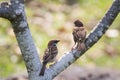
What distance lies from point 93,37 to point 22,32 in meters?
0.44

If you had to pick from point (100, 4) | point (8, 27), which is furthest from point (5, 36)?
point (100, 4)

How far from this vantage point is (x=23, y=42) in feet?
10.7

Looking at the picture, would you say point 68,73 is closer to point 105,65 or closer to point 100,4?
point 105,65

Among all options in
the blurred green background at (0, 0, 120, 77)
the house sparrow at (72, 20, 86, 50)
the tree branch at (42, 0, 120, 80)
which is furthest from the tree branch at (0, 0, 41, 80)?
the blurred green background at (0, 0, 120, 77)

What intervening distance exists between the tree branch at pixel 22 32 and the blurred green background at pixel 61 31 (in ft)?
12.2

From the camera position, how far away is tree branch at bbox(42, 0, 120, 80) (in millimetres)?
3202

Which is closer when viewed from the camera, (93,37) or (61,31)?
(93,37)

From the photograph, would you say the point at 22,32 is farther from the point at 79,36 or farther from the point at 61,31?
the point at 61,31

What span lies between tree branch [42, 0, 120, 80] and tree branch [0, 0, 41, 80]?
0.30 feet

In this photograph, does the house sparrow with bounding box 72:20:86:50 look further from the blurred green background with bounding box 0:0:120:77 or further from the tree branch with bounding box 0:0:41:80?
the blurred green background with bounding box 0:0:120:77

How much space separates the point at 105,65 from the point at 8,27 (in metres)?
1.79

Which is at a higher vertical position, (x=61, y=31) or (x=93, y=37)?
(x=93, y=37)

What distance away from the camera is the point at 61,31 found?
850cm

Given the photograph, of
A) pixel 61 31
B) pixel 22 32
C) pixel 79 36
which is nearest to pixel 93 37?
pixel 79 36
